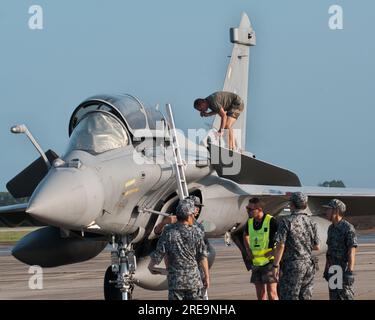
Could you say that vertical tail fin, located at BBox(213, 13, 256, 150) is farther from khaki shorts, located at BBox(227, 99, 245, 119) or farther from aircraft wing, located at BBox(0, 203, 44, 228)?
aircraft wing, located at BBox(0, 203, 44, 228)

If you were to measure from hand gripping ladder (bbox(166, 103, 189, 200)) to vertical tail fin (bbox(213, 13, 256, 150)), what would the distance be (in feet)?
21.3

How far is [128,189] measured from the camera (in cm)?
1320

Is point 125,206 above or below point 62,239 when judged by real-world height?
above

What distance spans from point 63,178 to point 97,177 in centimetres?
59

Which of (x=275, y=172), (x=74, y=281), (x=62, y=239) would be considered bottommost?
(x=74, y=281)

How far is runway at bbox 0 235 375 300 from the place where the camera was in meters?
17.0

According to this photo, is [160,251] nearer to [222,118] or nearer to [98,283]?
[222,118]

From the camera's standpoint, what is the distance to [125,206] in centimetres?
1334

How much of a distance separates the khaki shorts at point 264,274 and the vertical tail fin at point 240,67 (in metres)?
7.89

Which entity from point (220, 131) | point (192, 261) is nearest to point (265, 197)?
point (220, 131)

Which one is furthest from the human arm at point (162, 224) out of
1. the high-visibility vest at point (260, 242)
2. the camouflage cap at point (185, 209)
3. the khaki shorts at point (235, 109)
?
the khaki shorts at point (235, 109)
